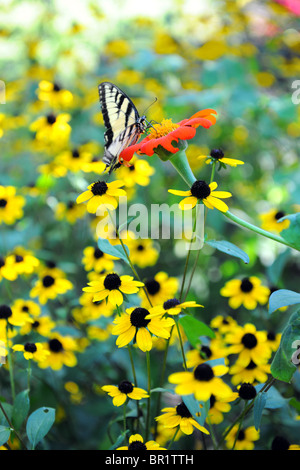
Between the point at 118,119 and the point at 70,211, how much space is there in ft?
1.47

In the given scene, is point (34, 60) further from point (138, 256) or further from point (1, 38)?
point (138, 256)

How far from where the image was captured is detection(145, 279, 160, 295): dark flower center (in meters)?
0.90

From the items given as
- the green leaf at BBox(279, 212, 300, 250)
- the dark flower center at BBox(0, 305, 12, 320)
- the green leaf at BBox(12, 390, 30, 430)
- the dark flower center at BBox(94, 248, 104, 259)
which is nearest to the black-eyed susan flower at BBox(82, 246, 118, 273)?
the dark flower center at BBox(94, 248, 104, 259)

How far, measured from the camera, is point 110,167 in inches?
30.0

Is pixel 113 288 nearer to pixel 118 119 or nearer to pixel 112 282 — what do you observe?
pixel 112 282

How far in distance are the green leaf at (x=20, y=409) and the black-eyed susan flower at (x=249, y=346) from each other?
1.12 feet

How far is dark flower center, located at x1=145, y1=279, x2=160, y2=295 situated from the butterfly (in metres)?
0.28

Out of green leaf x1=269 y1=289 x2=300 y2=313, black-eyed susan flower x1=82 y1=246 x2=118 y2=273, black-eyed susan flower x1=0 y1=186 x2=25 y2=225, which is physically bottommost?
black-eyed susan flower x1=82 y1=246 x2=118 y2=273

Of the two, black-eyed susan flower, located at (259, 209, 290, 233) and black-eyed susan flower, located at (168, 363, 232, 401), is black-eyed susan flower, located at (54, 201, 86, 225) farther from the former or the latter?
black-eyed susan flower, located at (168, 363, 232, 401)

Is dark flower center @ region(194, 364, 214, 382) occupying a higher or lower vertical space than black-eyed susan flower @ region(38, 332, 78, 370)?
higher

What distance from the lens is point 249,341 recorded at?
0.76 meters

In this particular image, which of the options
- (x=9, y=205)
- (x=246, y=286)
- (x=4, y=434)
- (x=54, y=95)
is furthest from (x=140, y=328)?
(x=54, y=95)

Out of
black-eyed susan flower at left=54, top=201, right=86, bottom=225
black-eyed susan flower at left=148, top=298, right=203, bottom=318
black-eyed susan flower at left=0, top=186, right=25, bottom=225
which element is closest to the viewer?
black-eyed susan flower at left=148, top=298, right=203, bottom=318
